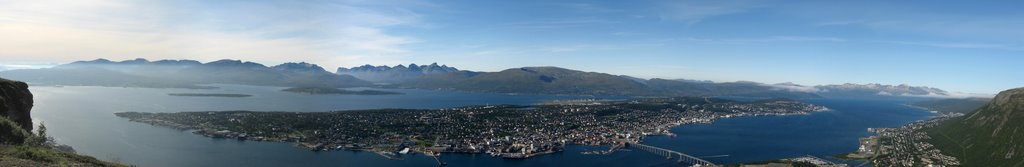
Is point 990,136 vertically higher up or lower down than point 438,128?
higher up

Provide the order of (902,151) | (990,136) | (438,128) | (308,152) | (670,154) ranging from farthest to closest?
(438,128), (990,136), (902,151), (670,154), (308,152)

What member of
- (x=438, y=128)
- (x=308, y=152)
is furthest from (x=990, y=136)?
(x=308, y=152)

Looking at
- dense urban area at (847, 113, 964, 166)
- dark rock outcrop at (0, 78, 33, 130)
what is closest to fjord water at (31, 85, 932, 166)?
dense urban area at (847, 113, 964, 166)

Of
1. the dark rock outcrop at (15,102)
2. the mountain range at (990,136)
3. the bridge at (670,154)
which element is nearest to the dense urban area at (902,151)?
the mountain range at (990,136)

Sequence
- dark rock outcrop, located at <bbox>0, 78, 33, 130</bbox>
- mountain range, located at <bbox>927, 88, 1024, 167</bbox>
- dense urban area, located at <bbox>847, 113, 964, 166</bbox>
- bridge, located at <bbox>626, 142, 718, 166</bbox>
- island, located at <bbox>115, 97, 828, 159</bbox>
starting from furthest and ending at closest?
island, located at <bbox>115, 97, 828, 159</bbox>, bridge, located at <bbox>626, 142, 718, 166</bbox>, dense urban area, located at <bbox>847, 113, 964, 166</bbox>, mountain range, located at <bbox>927, 88, 1024, 167</bbox>, dark rock outcrop, located at <bbox>0, 78, 33, 130</bbox>

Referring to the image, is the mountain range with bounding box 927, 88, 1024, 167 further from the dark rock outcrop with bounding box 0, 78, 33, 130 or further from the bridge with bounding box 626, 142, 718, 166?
the dark rock outcrop with bounding box 0, 78, 33, 130

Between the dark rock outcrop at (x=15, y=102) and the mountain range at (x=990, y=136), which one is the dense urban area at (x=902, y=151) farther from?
the dark rock outcrop at (x=15, y=102)

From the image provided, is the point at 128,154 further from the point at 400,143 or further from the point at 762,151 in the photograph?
the point at 762,151

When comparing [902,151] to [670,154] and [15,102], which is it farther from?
[15,102]
